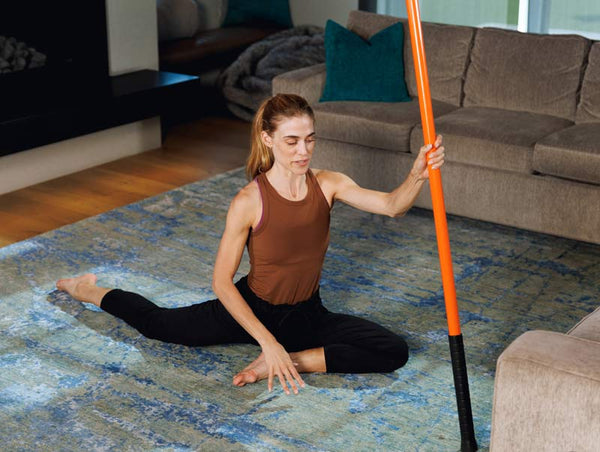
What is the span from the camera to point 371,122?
418 cm

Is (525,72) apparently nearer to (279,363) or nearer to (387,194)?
(387,194)

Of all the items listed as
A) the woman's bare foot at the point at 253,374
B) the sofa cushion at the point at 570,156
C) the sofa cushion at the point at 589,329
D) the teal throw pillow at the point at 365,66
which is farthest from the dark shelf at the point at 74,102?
the sofa cushion at the point at 589,329

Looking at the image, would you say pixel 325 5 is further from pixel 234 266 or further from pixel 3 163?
pixel 234 266

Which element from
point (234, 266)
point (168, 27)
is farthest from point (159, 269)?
point (168, 27)

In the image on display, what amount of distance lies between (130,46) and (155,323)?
2.56 metres

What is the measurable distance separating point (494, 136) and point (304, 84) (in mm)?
1042

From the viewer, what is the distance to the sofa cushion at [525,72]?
4.18 meters

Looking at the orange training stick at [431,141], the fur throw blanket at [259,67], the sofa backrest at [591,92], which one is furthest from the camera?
the fur throw blanket at [259,67]

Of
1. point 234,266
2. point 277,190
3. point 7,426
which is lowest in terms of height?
point 7,426

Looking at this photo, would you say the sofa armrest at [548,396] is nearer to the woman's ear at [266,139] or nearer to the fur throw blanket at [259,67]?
the woman's ear at [266,139]

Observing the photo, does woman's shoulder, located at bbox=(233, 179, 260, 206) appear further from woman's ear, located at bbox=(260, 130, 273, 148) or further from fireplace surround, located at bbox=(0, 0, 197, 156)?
fireplace surround, located at bbox=(0, 0, 197, 156)

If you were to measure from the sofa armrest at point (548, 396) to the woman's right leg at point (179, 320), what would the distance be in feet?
3.60

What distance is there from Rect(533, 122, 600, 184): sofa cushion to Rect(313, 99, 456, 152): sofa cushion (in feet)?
2.08

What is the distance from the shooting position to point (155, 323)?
291 cm
